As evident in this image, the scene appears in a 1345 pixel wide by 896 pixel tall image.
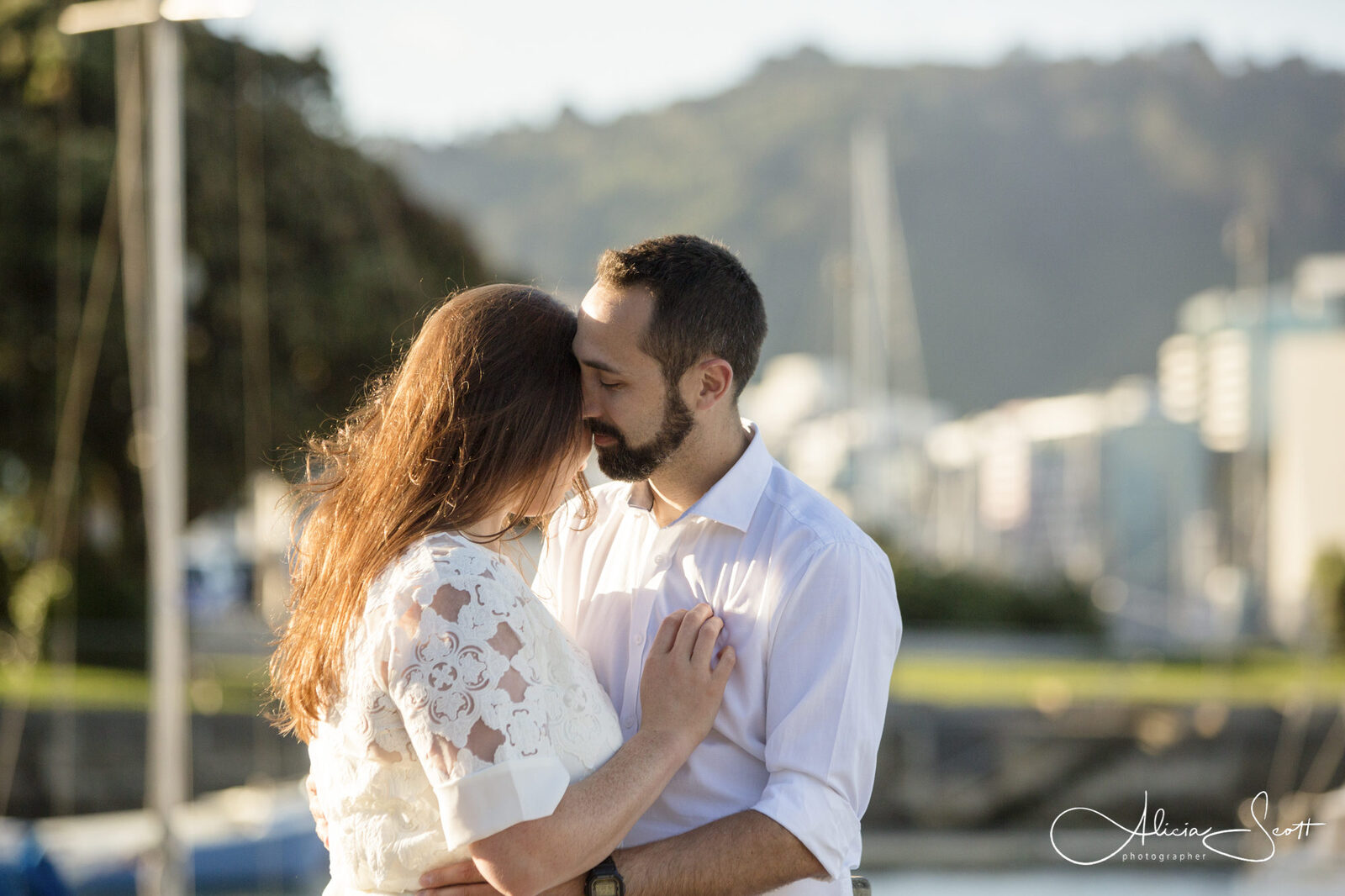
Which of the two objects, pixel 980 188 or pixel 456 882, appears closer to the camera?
pixel 456 882

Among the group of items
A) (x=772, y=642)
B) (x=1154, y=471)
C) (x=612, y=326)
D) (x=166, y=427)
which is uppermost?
(x=612, y=326)

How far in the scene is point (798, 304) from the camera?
76.8m

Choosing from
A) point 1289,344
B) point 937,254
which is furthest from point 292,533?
point 937,254

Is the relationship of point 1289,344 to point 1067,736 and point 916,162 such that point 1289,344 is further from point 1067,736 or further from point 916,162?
point 916,162

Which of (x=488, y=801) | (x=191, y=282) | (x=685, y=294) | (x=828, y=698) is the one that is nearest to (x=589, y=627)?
(x=828, y=698)

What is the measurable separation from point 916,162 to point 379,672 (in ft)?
285

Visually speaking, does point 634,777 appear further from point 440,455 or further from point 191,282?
point 191,282

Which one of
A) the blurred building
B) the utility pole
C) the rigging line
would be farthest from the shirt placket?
the blurred building

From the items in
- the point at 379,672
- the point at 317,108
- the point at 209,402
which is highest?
the point at 317,108

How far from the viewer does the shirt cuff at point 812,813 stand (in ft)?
6.88

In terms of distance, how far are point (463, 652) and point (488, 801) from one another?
20 cm

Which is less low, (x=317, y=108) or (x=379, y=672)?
(x=317, y=108)

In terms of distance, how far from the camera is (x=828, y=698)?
84.6 inches

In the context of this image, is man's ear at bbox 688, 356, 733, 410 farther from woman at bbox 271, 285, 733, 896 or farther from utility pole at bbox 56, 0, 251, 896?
utility pole at bbox 56, 0, 251, 896
